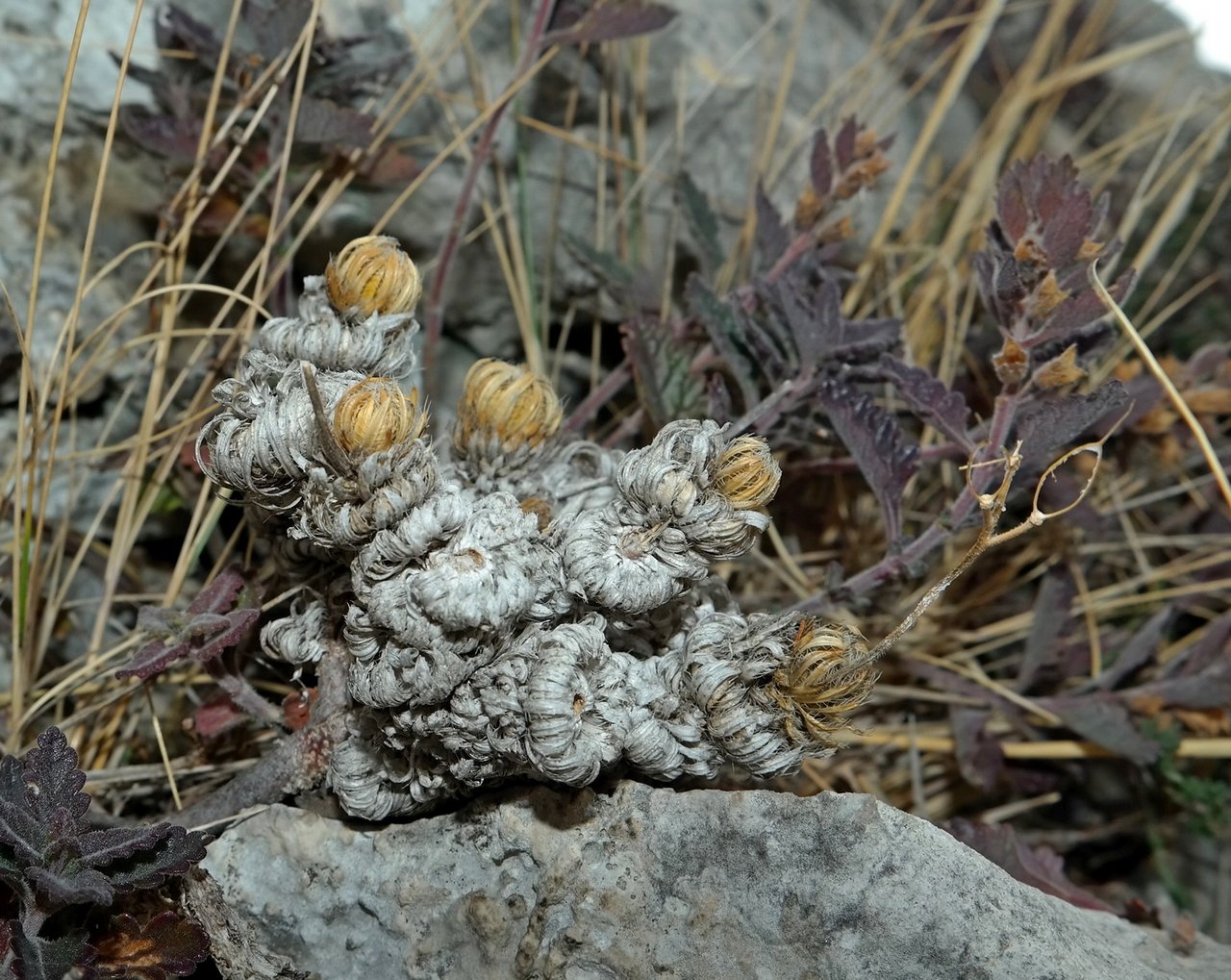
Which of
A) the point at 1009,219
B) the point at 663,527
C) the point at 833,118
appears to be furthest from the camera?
the point at 833,118

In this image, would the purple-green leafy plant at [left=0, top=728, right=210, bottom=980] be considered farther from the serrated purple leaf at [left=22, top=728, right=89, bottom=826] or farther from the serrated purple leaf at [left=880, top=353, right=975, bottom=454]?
the serrated purple leaf at [left=880, top=353, right=975, bottom=454]

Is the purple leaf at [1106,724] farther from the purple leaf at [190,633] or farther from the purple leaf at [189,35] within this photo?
the purple leaf at [189,35]

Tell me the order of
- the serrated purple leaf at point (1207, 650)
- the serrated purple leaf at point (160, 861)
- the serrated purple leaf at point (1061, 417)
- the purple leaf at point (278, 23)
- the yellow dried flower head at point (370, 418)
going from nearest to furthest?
the yellow dried flower head at point (370, 418)
the serrated purple leaf at point (160, 861)
the serrated purple leaf at point (1061, 417)
the purple leaf at point (278, 23)
the serrated purple leaf at point (1207, 650)

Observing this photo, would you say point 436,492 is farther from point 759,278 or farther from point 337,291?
point 759,278

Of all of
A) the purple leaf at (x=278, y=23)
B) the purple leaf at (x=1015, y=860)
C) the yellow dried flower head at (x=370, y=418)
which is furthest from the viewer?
the purple leaf at (x=278, y=23)

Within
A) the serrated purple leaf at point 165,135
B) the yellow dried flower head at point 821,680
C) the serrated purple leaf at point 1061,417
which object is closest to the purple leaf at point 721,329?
the serrated purple leaf at point 1061,417

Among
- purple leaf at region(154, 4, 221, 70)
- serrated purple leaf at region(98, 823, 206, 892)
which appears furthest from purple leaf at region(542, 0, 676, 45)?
serrated purple leaf at region(98, 823, 206, 892)

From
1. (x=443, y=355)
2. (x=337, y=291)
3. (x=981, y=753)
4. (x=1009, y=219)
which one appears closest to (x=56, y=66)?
(x=443, y=355)
